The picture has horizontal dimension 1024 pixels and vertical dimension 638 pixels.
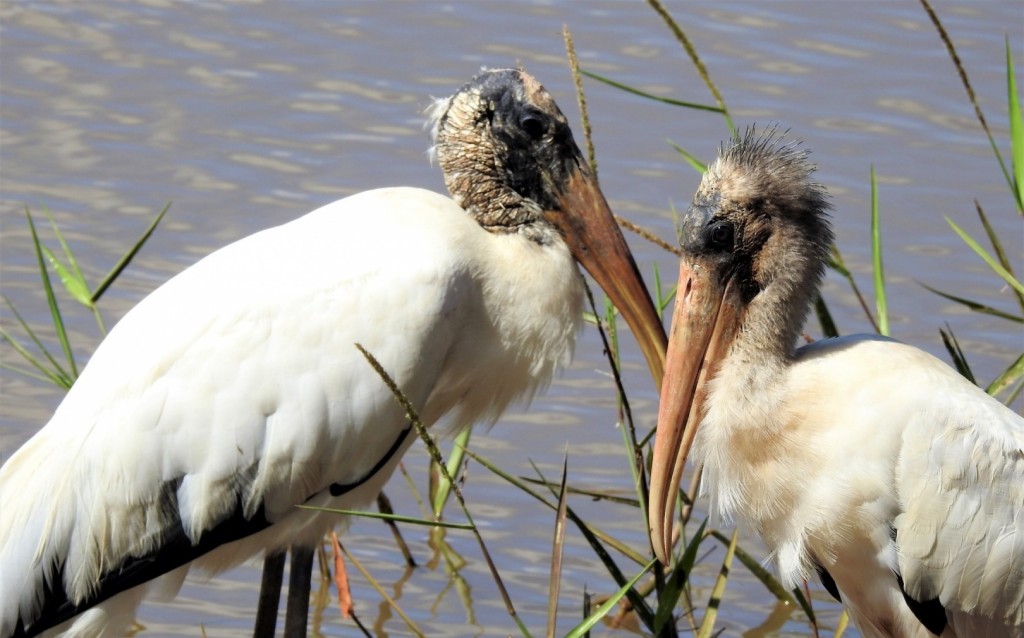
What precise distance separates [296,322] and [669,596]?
1.09 meters

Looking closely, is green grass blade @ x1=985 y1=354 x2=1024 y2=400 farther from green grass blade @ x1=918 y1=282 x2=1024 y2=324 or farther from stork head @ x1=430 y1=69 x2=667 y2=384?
stork head @ x1=430 y1=69 x2=667 y2=384

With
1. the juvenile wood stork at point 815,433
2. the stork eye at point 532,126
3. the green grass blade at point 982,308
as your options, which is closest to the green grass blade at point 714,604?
the juvenile wood stork at point 815,433

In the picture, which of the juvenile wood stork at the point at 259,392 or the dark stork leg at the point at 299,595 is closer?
the juvenile wood stork at the point at 259,392

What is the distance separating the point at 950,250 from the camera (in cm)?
731

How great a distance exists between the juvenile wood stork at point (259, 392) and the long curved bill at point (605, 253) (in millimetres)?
84

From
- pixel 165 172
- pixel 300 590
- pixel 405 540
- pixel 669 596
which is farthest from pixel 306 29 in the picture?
pixel 669 596

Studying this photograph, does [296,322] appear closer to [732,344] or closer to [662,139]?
[732,344]

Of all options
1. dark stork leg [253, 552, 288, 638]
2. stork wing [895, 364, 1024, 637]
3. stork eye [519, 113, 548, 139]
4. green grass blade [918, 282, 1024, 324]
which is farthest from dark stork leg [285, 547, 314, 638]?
green grass blade [918, 282, 1024, 324]

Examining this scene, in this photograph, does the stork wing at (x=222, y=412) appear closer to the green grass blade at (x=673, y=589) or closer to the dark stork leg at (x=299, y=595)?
the dark stork leg at (x=299, y=595)

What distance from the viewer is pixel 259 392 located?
4238mm

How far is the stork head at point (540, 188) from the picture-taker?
4594 millimetres

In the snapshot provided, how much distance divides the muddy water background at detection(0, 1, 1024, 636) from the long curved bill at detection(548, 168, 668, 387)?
1130mm

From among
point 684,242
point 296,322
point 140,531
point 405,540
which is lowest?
point 405,540

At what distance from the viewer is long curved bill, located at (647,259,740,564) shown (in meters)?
4.16
